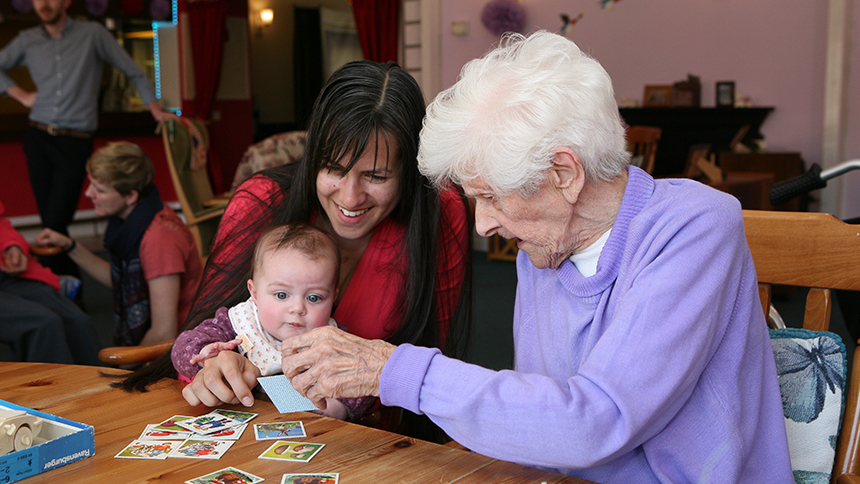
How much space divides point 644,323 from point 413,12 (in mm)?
7195

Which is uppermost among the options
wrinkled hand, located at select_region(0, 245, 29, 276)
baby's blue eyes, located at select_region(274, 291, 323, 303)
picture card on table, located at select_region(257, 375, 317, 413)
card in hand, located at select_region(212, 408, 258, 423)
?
baby's blue eyes, located at select_region(274, 291, 323, 303)

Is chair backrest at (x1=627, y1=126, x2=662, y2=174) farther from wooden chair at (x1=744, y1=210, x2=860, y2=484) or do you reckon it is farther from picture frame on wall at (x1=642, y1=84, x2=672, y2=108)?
wooden chair at (x1=744, y1=210, x2=860, y2=484)

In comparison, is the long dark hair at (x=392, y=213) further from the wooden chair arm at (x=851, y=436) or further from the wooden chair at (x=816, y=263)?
the wooden chair arm at (x=851, y=436)

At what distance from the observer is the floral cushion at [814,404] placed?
53.0 inches

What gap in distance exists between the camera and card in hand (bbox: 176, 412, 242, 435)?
1329mm

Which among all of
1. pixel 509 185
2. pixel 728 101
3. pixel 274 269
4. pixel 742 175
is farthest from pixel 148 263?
pixel 728 101

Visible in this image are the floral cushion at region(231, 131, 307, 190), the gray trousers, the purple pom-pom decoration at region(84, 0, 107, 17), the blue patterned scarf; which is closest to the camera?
the gray trousers

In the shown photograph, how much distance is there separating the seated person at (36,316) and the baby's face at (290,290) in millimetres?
1560

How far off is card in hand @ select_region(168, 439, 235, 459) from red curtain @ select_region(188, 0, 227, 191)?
362 inches

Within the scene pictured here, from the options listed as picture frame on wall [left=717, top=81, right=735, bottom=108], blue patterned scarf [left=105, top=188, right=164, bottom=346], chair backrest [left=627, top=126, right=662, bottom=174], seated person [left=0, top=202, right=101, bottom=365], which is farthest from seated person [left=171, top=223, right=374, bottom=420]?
picture frame on wall [left=717, top=81, right=735, bottom=108]

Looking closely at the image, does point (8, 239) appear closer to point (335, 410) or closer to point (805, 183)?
point (335, 410)

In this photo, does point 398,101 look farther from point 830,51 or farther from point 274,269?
Result: point 830,51

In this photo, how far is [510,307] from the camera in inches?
204

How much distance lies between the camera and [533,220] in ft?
4.20
